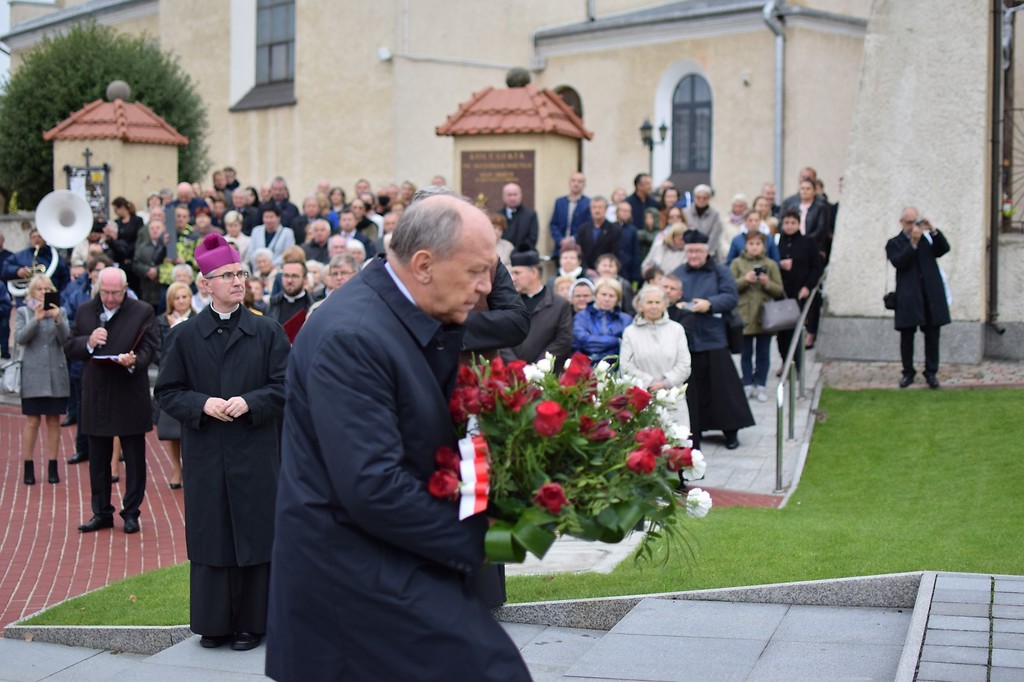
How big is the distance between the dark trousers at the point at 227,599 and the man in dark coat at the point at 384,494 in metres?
3.26

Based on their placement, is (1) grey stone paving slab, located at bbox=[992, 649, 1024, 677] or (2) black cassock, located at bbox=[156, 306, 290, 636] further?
(2) black cassock, located at bbox=[156, 306, 290, 636]

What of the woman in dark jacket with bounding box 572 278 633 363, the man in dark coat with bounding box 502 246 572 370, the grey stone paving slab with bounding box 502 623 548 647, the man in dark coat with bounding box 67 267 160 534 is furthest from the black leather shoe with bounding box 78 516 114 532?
the grey stone paving slab with bounding box 502 623 548 647

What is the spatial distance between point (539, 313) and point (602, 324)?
3.35 ft

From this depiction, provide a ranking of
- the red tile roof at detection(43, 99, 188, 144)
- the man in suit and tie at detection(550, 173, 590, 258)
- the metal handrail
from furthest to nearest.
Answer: the red tile roof at detection(43, 99, 188, 144), the man in suit and tie at detection(550, 173, 590, 258), the metal handrail

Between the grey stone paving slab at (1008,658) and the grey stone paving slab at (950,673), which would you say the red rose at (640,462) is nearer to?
the grey stone paving slab at (950,673)

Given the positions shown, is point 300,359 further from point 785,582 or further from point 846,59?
point 846,59

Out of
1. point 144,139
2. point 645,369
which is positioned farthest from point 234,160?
point 645,369

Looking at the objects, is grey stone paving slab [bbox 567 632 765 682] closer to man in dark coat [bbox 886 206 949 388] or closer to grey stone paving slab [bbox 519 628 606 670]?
grey stone paving slab [bbox 519 628 606 670]

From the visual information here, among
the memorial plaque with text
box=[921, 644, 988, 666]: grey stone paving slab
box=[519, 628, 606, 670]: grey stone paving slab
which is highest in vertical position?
the memorial plaque with text

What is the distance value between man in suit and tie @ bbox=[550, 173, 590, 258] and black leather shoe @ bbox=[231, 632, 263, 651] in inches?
407

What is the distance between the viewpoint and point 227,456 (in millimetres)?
7051

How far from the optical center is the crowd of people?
3.67 metres

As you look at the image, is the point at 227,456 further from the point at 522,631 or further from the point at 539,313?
the point at 539,313

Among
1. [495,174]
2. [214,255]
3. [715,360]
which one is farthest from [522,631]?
[495,174]
